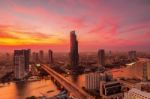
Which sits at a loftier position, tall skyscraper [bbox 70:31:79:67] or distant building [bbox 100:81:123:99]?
tall skyscraper [bbox 70:31:79:67]

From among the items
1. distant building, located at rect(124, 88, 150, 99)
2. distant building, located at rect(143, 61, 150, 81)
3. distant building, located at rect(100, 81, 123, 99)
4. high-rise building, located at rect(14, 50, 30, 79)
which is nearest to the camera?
distant building, located at rect(124, 88, 150, 99)

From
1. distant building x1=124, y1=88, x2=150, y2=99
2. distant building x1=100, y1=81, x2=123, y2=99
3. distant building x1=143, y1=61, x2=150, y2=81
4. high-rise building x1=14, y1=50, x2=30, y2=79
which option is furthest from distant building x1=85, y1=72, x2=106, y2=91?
high-rise building x1=14, y1=50, x2=30, y2=79

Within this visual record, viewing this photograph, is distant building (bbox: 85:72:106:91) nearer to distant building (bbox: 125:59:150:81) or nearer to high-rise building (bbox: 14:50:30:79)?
distant building (bbox: 125:59:150:81)

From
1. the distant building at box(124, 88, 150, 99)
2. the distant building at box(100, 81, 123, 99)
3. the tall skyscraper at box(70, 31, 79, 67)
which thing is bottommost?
the distant building at box(100, 81, 123, 99)

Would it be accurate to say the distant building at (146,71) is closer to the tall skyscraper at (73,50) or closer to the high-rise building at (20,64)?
the tall skyscraper at (73,50)

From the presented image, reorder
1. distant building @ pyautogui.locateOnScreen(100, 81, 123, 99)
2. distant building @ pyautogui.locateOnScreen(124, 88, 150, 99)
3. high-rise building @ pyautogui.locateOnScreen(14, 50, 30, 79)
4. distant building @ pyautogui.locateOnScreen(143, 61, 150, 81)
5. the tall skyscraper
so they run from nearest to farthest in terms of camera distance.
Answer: distant building @ pyautogui.locateOnScreen(124, 88, 150, 99) → distant building @ pyautogui.locateOnScreen(100, 81, 123, 99) → distant building @ pyautogui.locateOnScreen(143, 61, 150, 81) → high-rise building @ pyautogui.locateOnScreen(14, 50, 30, 79) → the tall skyscraper

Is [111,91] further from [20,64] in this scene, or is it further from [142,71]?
[20,64]
